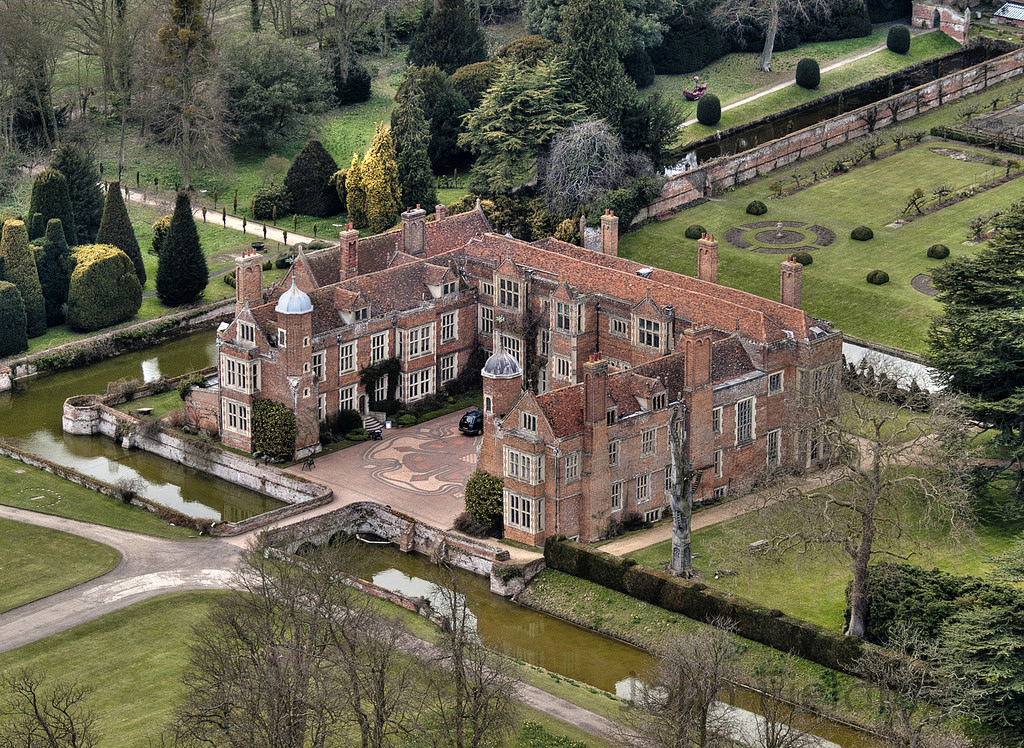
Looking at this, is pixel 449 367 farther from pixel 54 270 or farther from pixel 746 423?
pixel 54 270

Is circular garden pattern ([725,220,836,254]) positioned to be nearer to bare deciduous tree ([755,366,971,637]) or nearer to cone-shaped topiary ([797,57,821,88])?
bare deciduous tree ([755,366,971,637])

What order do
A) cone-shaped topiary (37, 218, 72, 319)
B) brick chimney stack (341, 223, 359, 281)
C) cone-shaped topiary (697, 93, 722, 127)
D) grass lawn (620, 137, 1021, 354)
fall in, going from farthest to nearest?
cone-shaped topiary (697, 93, 722, 127), cone-shaped topiary (37, 218, 72, 319), grass lawn (620, 137, 1021, 354), brick chimney stack (341, 223, 359, 281)

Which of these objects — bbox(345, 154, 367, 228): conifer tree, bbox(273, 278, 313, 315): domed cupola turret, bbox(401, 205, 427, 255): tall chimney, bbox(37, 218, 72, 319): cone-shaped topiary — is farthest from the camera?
bbox(345, 154, 367, 228): conifer tree

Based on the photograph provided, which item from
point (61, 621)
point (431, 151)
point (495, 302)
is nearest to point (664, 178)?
point (431, 151)

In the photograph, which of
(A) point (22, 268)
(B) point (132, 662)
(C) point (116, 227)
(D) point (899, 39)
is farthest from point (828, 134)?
(B) point (132, 662)

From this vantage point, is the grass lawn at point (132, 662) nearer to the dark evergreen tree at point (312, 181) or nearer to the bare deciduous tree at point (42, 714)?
the bare deciduous tree at point (42, 714)

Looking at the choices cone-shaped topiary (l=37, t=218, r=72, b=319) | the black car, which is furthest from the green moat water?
the black car

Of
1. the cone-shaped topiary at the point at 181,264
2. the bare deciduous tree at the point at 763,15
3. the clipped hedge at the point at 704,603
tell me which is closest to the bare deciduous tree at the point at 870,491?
the clipped hedge at the point at 704,603
